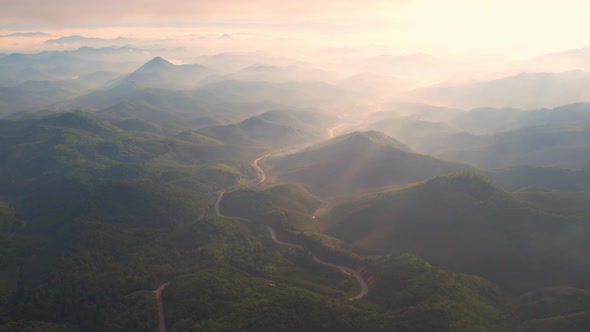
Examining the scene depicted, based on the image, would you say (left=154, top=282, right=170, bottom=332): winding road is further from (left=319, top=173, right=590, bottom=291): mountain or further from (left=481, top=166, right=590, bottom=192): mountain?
(left=481, top=166, right=590, bottom=192): mountain

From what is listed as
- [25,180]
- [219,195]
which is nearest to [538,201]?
[219,195]

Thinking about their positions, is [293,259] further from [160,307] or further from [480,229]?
[480,229]

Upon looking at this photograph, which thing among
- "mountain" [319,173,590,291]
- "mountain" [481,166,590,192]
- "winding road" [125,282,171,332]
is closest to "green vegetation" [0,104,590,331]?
"mountain" [319,173,590,291]

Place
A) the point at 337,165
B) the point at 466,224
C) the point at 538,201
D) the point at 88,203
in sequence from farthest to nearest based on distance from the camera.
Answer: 1. the point at 337,165
2. the point at 88,203
3. the point at 538,201
4. the point at 466,224

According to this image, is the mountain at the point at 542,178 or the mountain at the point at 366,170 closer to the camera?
the mountain at the point at 542,178

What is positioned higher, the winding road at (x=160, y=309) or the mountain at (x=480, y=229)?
the mountain at (x=480, y=229)

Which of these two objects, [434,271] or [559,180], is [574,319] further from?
[559,180]

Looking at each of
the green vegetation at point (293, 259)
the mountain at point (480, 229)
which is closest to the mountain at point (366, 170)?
the green vegetation at point (293, 259)

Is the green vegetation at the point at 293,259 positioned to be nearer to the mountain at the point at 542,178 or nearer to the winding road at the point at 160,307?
the winding road at the point at 160,307

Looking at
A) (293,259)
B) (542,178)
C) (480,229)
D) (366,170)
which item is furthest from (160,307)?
(542,178)
